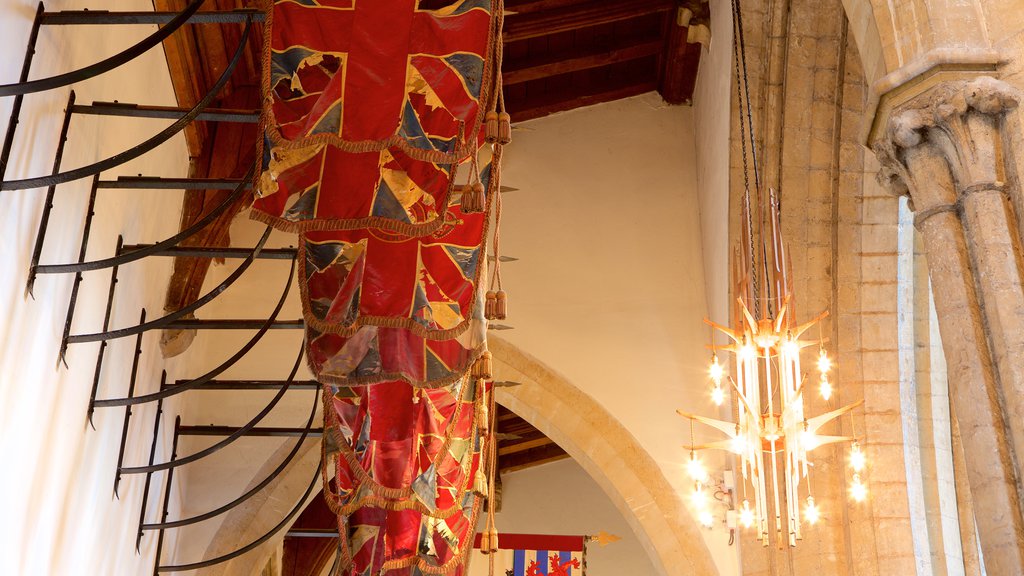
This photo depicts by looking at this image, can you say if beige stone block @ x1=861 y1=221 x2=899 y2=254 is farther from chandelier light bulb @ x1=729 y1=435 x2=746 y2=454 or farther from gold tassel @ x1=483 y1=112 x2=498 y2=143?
gold tassel @ x1=483 y1=112 x2=498 y2=143

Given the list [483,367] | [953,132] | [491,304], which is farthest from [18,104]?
[953,132]

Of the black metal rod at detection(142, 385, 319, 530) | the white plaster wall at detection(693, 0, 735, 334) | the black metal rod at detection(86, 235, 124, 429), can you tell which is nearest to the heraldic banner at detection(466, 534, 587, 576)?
the white plaster wall at detection(693, 0, 735, 334)

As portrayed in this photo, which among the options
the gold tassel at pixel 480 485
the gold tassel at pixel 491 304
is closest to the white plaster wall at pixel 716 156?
the gold tassel at pixel 480 485

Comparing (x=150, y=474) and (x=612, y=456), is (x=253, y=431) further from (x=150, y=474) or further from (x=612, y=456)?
(x=612, y=456)

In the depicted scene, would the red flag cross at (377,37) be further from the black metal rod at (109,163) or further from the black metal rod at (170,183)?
the black metal rod at (170,183)

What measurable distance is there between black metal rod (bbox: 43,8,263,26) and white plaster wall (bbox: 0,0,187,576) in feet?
0.33

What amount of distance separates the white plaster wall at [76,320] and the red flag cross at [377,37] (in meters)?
0.95

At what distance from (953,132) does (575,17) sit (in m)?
5.26

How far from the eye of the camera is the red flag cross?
10.7 feet

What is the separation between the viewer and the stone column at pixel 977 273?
10.3 feet

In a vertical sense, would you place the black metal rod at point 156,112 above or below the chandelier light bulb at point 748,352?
above

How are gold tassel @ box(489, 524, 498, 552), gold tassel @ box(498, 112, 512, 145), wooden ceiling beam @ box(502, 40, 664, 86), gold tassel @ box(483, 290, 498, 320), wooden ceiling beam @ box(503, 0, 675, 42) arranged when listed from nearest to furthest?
gold tassel @ box(498, 112, 512, 145)
gold tassel @ box(483, 290, 498, 320)
gold tassel @ box(489, 524, 498, 552)
wooden ceiling beam @ box(503, 0, 675, 42)
wooden ceiling beam @ box(502, 40, 664, 86)

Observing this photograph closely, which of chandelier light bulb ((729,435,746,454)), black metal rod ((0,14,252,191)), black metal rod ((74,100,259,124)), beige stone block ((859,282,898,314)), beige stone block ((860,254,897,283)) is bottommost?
chandelier light bulb ((729,435,746,454))

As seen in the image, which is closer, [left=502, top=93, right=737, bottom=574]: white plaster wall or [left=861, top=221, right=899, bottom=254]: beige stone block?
[left=861, top=221, right=899, bottom=254]: beige stone block
